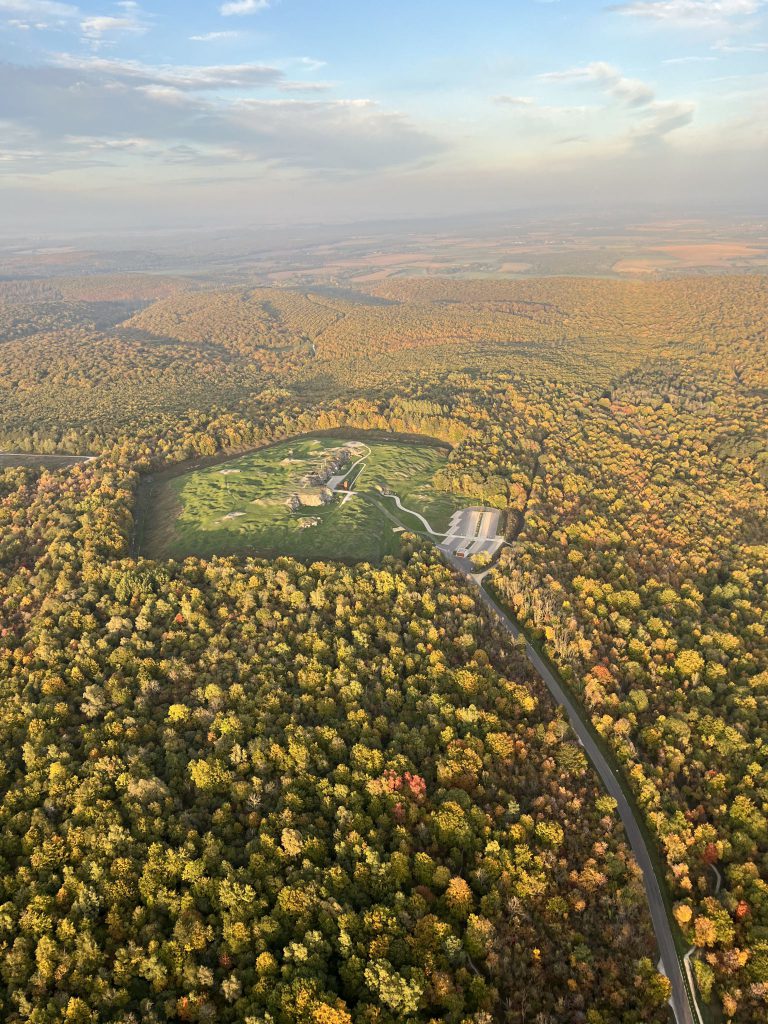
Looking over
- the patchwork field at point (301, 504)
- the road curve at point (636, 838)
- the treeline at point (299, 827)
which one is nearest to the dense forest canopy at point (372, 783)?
Result: the treeline at point (299, 827)

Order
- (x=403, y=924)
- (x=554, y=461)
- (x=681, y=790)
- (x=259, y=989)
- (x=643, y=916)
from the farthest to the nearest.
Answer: (x=554, y=461) → (x=681, y=790) → (x=643, y=916) → (x=403, y=924) → (x=259, y=989)

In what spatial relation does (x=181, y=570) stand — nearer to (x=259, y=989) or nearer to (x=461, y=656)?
(x=461, y=656)

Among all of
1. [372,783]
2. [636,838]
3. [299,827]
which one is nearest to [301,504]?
[372,783]

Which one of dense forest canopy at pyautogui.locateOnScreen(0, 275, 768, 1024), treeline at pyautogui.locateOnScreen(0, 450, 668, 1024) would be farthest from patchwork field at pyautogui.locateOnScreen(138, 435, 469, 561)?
treeline at pyautogui.locateOnScreen(0, 450, 668, 1024)

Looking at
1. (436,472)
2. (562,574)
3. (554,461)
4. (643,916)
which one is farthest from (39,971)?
(554,461)

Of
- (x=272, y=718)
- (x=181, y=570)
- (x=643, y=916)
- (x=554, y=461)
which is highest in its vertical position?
(x=554, y=461)

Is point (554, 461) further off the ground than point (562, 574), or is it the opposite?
point (554, 461)

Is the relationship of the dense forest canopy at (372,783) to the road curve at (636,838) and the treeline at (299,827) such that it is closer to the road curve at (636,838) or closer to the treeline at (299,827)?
the treeline at (299,827)
